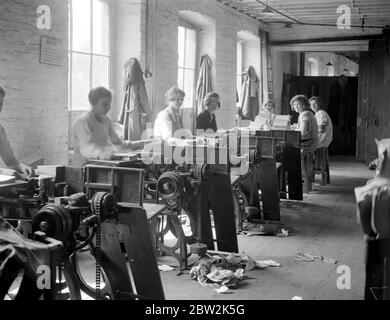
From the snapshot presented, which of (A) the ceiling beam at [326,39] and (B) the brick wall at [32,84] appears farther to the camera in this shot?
(A) the ceiling beam at [326,39]

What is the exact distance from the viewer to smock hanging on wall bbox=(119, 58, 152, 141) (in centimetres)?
682

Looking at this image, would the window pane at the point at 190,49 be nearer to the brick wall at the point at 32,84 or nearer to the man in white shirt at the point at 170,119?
the man in white shirt at the point at 170,119

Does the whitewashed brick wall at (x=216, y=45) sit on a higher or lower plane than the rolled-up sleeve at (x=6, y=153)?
higher

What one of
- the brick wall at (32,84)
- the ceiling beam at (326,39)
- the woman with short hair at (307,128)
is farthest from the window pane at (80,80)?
the ceiling beam at (326,39)

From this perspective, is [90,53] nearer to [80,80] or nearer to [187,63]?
[80,80]

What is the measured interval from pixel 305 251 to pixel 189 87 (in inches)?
201

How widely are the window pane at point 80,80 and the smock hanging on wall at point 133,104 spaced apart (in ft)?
1.84

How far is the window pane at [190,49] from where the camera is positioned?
9.95 meters

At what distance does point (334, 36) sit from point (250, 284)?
9.69 meters

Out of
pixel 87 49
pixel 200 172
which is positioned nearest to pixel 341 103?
pixel 87 49

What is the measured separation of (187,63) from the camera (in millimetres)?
9938

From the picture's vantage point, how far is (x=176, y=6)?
28.3 ft

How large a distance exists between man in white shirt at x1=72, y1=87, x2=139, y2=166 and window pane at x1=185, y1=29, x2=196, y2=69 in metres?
4.47

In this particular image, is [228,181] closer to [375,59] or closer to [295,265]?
[295,265]
